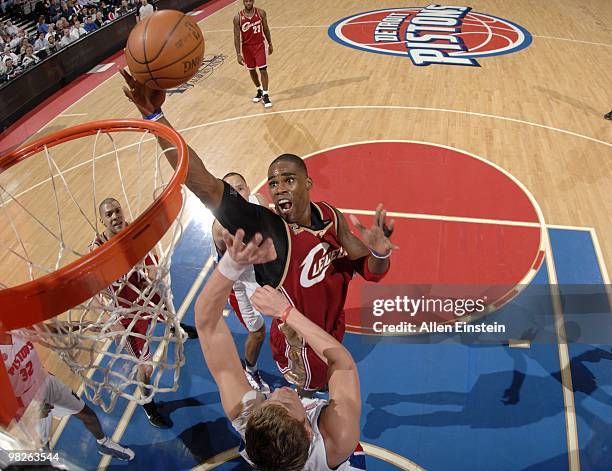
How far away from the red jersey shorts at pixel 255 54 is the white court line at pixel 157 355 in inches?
168

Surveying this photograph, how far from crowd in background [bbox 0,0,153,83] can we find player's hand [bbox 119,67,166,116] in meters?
8.27

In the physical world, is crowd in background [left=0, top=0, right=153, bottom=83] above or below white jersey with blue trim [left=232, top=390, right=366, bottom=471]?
below

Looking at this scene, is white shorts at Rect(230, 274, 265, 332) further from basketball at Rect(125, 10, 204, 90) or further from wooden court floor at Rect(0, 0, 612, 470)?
wooden court floor at Rect(0, 0, 612, 470)

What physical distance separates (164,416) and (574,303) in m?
3.80

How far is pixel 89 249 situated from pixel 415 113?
5995mm

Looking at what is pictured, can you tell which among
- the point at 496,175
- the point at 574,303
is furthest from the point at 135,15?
the point at 574,303

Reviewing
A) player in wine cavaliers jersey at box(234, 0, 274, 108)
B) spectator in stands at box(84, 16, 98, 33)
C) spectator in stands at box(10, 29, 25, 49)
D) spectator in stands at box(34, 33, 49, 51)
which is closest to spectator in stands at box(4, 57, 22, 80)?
spectator in stands at box(10, 29, 25, 49)

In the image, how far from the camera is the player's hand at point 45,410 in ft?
10.2

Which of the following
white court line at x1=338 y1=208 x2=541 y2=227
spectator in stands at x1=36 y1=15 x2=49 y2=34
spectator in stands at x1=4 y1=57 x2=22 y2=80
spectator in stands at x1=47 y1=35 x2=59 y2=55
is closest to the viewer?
white court line at x1=338 y1=208 x2=541 y2=227

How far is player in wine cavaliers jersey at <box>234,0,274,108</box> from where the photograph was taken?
796 centimetres

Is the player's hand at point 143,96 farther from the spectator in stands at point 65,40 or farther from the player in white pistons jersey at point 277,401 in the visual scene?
the spectator in stands at point 65,40

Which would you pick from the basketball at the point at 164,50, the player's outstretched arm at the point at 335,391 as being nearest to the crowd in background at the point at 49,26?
the basketball at the point at 164,50

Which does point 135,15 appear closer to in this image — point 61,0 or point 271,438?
point 61,0

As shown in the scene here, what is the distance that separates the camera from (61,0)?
1306 cm
